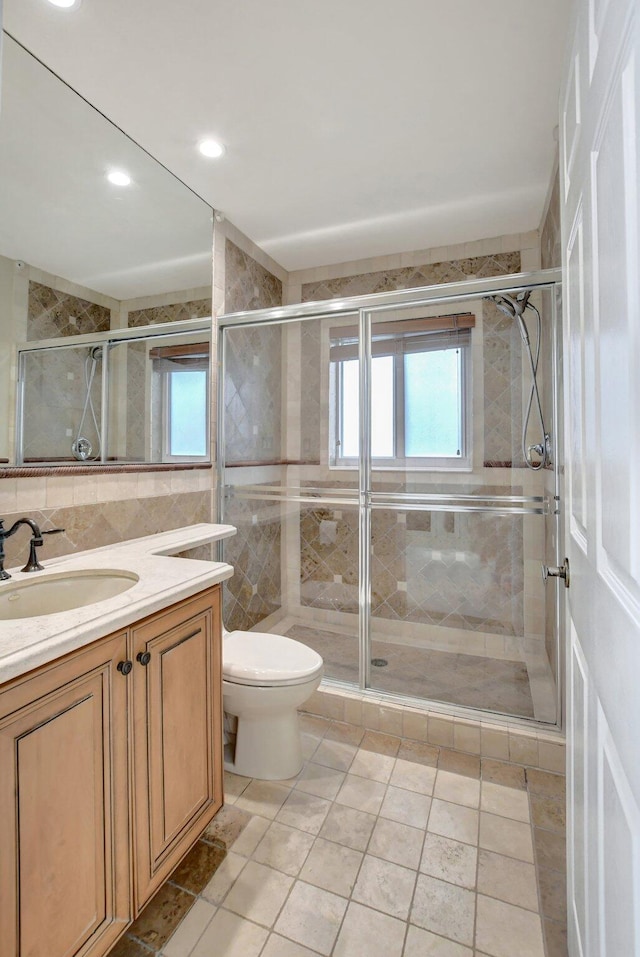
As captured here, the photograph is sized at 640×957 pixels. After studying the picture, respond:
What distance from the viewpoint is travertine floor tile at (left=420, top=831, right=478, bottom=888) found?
1324 millimetres

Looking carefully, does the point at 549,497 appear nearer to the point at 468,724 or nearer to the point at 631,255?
the point at 468,724

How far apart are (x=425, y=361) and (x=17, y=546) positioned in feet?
6.24

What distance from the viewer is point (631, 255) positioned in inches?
20.0

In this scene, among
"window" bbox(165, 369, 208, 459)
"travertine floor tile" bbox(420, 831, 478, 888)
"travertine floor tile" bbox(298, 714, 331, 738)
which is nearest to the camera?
"travertine floor tile" bbox(420, 831, 478, 888)

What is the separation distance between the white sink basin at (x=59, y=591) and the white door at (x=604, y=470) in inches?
45.7

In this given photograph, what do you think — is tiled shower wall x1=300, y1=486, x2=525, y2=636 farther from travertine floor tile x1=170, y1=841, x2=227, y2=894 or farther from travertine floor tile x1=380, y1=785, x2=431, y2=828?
travertine floor tile x1=170, y1=841, x2=227, y2=894

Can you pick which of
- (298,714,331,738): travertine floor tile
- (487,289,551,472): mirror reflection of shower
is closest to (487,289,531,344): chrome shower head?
(487,289,551,472): mirror reflection of shower

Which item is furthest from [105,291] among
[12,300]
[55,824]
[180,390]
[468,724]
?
[468,724]

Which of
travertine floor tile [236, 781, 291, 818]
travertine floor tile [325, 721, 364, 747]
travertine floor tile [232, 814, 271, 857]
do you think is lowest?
travertine floor tile [232, 814, 271, 857]

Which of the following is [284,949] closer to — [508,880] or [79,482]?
[508,880]

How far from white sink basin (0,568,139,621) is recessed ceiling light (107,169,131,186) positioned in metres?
1.55

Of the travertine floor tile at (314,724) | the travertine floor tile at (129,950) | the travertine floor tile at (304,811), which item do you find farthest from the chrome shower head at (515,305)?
the travertine floor tile at (129,950)

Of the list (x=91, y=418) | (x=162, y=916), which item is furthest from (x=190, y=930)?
(x=91, y=418)

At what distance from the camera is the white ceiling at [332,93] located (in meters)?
1.35
